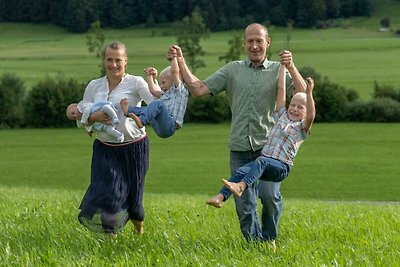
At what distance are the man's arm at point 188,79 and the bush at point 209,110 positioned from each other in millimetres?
46465

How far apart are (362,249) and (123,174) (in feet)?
8.23

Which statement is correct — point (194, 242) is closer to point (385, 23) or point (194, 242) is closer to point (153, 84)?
point (153, 84)

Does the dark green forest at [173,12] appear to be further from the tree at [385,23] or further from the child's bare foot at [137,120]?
the child's bare foot at [137,120]

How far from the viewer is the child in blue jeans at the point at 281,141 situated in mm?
7496

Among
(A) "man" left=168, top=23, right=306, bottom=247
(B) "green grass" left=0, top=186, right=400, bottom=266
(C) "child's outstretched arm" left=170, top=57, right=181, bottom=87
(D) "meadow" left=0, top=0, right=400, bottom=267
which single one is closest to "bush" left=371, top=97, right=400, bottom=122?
(D) "meadow" left=0, top=0, right=400, bottom=267

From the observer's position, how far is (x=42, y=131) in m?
54.3

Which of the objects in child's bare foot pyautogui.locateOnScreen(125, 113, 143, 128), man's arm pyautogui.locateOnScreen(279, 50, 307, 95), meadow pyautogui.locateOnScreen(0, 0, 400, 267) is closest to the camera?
meadow pyautogui.locateOnScreen(0, 0, 400, 267)

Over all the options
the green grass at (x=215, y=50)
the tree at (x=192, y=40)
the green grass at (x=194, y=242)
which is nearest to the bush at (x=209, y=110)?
the green grass at (x=215, y=50)

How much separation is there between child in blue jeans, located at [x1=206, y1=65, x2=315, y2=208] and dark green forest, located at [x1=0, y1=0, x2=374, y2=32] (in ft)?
440

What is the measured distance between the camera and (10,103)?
5503cm

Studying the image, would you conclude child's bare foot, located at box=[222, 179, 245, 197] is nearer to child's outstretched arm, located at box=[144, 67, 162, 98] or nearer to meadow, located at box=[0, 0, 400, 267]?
meadow, located at box=[0, 0, 400, 267]

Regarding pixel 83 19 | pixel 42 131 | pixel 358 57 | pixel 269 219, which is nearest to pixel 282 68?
pixel 269 219

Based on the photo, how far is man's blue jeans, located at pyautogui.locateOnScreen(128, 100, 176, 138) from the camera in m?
7.68

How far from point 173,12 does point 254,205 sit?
483ft
